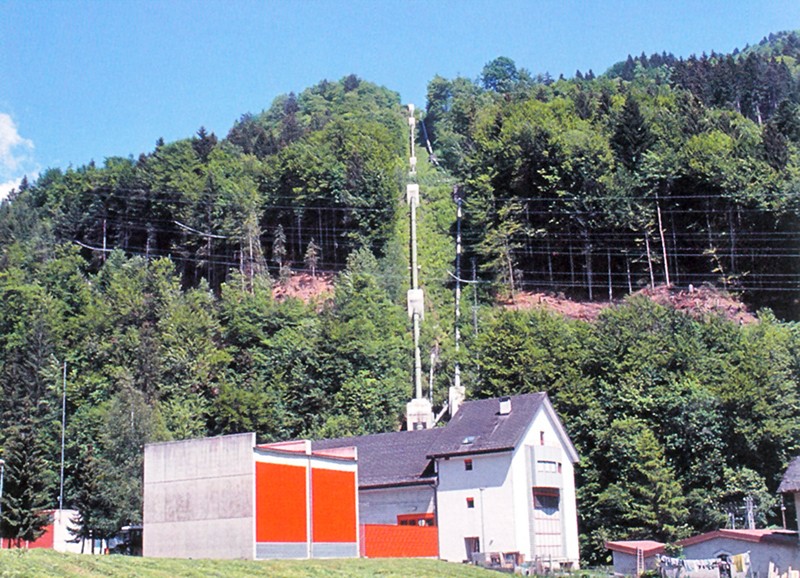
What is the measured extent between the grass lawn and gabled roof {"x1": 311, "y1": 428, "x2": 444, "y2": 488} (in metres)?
11.0

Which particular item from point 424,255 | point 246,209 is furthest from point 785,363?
point 246,209

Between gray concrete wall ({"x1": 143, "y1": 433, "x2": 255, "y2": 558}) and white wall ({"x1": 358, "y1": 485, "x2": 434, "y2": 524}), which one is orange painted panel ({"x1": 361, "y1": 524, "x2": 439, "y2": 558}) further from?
gray concrete wall ({"x1": 143, "y1": 433, "x2": 255, "y2": 558})

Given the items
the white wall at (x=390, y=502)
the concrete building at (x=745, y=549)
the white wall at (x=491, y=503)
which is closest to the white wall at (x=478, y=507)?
the white wall at (x=491, y=503)

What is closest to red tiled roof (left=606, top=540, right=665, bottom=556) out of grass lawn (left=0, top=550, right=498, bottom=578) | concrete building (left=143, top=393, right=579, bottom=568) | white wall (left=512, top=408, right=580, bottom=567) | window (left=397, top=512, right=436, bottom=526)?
concrete building (left=143, top=393, right=579, bottom=568)

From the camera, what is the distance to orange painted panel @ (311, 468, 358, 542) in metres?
42.2

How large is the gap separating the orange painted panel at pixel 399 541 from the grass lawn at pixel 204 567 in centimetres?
339

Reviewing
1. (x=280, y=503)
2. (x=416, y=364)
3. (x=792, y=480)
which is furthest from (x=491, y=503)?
(x=416, y=364)

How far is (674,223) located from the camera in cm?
9175

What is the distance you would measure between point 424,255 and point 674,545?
58.1 metres

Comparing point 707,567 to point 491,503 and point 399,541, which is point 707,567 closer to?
point 491,503

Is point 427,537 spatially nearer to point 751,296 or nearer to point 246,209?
point 751,296

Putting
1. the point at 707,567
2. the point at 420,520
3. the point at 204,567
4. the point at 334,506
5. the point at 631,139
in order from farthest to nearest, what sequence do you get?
1. the point at 631,139
2. the point at 420,520
3. the point at 334,506
4. the point at 707,567
5. the point at 204,567

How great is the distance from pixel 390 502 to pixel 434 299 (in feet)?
133

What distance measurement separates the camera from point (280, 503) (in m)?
40.1
